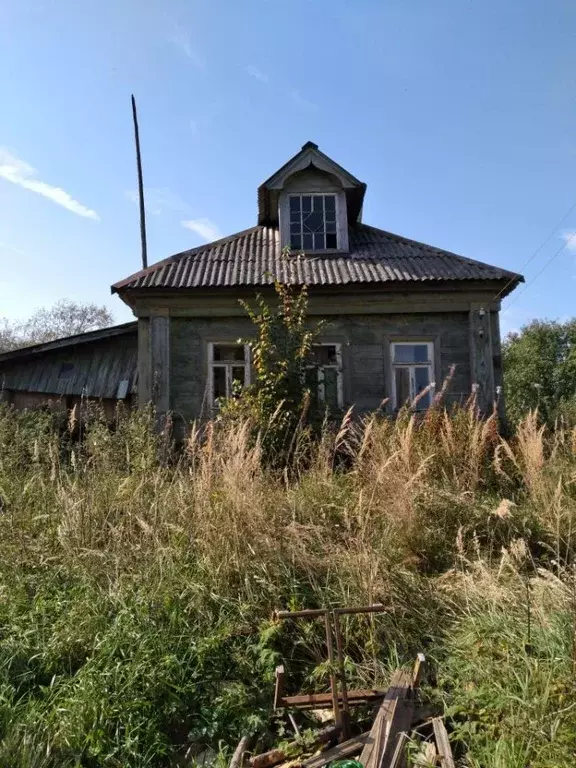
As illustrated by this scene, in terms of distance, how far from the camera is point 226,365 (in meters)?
10.3

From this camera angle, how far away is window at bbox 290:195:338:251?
11367 millimetres

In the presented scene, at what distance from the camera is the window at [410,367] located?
10273mm

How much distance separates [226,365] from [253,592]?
6969 millimetres

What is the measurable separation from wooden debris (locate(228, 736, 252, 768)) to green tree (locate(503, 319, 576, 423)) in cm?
2555

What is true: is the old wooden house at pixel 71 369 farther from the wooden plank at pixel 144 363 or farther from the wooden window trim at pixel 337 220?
the wooden window trim at pixel 337 220

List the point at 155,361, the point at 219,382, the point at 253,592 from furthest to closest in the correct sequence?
the point at 219,382
the point at 155,361
the point at 253,592

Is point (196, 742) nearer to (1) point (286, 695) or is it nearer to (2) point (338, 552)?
(1) point (286, 695)

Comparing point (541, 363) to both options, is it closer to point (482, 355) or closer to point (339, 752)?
point (482, 355)

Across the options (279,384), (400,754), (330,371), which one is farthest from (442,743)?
(330,371)

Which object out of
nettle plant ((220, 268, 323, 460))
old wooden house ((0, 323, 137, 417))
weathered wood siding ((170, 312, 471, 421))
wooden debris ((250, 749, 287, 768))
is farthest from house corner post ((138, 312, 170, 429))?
wooden debris ((250, 749, 287, 768))

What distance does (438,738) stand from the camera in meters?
2.67

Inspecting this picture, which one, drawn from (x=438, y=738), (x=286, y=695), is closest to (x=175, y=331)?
(x=286, y=695)

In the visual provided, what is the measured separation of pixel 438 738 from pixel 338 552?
1371mm

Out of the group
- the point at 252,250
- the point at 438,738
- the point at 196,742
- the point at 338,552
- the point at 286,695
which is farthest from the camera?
→ the point at 252,250
